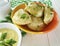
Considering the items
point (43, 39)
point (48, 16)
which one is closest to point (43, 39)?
point (43, 39)

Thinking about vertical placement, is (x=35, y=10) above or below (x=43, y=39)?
above

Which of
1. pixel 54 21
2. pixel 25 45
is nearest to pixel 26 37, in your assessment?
pixel 25 45

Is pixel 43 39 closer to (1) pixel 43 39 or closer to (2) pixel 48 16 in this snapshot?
(1) pixel 43 39

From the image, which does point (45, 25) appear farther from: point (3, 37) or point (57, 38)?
point (3, 37)

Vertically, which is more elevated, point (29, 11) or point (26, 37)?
point (29, 11)

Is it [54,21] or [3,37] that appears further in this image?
[54,21]
